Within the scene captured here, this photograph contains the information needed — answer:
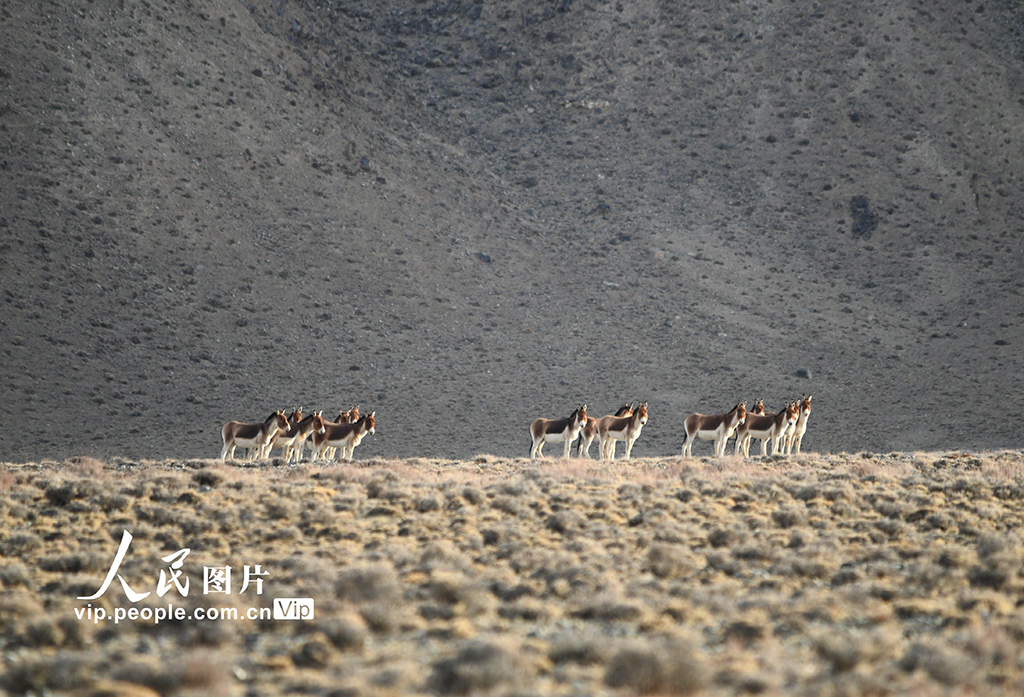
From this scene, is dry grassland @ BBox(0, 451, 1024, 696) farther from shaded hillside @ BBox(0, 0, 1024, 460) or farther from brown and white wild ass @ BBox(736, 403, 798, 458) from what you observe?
shaded hillside @ BBox(0, 0, 1024, 460)

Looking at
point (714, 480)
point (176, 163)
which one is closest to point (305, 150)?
point (176, 163)

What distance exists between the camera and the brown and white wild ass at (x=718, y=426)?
29.2m

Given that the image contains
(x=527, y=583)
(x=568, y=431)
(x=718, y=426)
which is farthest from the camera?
(x=568, y=431)

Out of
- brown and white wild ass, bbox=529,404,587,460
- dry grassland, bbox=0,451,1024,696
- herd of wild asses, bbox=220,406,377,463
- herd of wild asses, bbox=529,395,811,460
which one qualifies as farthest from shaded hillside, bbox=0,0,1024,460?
dry grassland, bbox=0,451,1024,696

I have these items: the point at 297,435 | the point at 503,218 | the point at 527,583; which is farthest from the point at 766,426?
the point at 503,218

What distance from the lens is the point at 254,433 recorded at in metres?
27.7

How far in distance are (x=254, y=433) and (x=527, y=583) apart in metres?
18.3

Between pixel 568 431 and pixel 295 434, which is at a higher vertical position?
pixel 568 431

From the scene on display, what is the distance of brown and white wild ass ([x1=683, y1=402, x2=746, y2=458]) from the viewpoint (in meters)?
29.2

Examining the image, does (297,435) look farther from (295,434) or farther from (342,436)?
(342,436)

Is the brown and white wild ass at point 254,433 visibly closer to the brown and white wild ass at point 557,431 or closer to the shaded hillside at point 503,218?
the brown and white wild ass at point 557,431

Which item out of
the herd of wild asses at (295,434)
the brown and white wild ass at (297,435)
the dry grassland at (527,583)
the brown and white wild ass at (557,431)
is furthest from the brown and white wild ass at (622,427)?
the dry grassland at (527,583)

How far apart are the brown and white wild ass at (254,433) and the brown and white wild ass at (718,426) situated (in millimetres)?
13055

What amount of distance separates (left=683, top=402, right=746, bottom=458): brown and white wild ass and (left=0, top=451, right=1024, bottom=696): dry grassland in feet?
31.7
